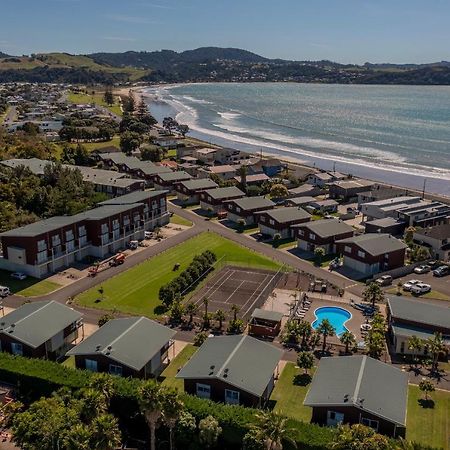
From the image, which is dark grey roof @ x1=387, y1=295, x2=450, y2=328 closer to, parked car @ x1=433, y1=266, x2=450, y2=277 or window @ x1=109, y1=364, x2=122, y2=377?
parked car @ x1=433, y1=266, x2=450, y2=277

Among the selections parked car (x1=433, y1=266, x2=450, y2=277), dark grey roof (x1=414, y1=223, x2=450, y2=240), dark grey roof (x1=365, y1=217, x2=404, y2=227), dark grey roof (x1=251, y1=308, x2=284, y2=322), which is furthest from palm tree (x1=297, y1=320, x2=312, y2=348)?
dark grey roof (x1=365, y1=217, x2=404, y2=227)

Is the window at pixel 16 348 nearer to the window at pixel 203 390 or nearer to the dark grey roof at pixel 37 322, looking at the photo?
the dark grey roof at pixel 37 322

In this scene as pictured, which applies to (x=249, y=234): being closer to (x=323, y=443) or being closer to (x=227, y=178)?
(x=227, y=178)

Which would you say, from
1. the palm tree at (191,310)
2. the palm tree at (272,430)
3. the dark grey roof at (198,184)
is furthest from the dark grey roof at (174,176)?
the palm tree at (272,430)

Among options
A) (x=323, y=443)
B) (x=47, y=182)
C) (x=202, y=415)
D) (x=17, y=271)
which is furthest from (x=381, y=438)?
(x=47, y=182)

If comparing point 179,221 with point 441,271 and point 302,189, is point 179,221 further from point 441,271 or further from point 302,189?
point 441,271

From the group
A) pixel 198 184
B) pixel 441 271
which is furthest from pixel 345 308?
pixel 198 184
